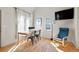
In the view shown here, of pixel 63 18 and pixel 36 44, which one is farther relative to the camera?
pixel 63 18

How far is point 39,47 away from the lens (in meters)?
2.93

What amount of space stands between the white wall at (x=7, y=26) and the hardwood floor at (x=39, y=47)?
33cm

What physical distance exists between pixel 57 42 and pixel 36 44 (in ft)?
2.03

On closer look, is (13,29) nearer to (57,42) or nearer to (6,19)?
(6,19)

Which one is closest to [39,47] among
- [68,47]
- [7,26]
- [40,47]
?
[40,47]

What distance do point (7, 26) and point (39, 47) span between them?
1.08 metres

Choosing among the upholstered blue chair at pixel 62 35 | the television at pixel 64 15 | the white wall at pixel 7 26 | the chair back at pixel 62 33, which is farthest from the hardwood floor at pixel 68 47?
the white wall at pixel 7 26

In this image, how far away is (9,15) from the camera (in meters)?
2.97

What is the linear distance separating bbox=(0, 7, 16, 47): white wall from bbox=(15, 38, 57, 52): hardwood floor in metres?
0.33

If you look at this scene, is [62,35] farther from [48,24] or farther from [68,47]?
[48,24]

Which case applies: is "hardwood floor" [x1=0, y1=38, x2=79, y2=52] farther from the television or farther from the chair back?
the television

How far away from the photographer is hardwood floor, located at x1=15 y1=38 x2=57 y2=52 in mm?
2862
